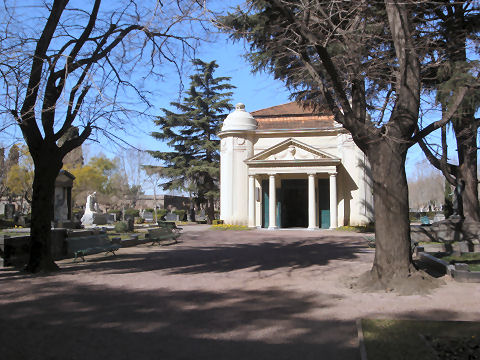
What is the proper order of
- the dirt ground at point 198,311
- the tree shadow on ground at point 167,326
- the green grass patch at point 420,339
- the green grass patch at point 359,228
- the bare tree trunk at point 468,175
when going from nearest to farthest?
the green grass patch at point 420,339 < the tree shadow on ground at point 167,326 < the dirt ground at point 198,311 < the bare tree trunk at point 468,175 < the green grass patch at point 359,228

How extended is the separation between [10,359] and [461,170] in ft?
57.9

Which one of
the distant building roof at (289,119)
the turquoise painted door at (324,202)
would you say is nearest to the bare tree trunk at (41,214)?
the turquoise painted door at (324,202)

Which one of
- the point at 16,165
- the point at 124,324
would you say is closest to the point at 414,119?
the point at 124,324

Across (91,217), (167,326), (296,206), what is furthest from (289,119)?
(167,326)

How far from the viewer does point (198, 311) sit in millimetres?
6512

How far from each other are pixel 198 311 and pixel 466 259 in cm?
840

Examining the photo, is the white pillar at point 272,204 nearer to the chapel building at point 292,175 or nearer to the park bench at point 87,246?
the chapel building at point 292,175

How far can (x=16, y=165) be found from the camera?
4722 cm

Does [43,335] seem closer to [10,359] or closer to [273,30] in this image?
[10,359]

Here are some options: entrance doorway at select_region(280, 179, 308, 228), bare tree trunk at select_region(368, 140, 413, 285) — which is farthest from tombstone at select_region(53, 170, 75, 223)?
bare tree trunk at select_region(368, 140, 413, 285)

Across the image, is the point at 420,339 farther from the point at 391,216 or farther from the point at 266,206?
the point at 266,206

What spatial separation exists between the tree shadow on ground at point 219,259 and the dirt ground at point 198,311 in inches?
6.9

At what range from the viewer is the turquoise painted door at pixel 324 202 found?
95.2 ft

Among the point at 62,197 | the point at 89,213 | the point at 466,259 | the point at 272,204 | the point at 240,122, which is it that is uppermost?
the point at 240,122
